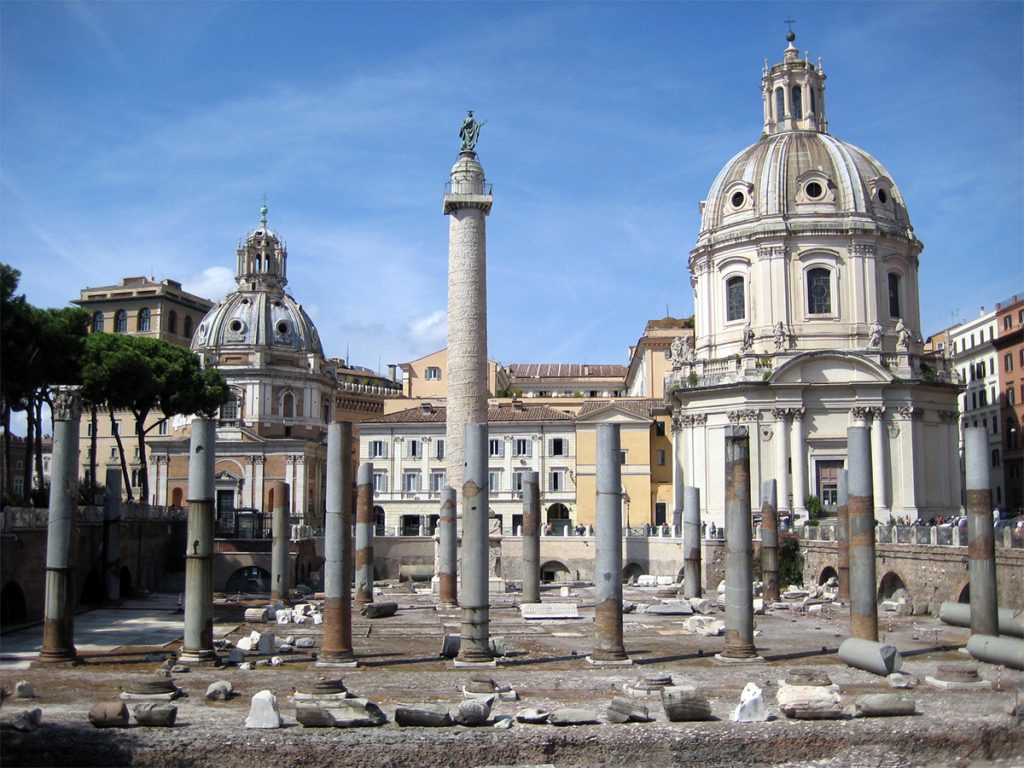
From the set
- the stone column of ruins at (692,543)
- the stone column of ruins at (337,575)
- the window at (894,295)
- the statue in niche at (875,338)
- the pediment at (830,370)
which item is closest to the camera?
the stone column of ruins at (337,575)

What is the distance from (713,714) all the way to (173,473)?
212ft

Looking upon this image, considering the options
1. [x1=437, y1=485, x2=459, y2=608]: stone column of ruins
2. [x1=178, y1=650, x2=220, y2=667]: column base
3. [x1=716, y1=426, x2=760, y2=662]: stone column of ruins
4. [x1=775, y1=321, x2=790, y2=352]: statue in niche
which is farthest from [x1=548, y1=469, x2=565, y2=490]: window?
[x1=178, y1=650, x2=220, y2=667]: column base

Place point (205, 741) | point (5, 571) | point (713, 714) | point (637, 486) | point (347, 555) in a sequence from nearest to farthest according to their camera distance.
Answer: point (205, 741), point (713, 714), point (347, 555), point (5, 571), point (637, 486)

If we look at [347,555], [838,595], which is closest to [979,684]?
[347,555]

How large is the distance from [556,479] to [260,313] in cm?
3575

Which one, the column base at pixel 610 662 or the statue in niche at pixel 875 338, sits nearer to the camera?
Answer: the column base at pixel 610 662

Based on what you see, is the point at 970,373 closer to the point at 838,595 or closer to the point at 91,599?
the point at 838,595

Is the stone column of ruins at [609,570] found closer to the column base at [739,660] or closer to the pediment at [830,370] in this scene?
the column base at [739,660]

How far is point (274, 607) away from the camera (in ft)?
127

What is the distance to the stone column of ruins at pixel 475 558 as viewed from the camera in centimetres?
2591

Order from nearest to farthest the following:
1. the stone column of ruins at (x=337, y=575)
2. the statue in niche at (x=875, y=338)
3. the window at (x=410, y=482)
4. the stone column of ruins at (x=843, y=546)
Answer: the stone column of ruins at (x=337, y=575) → the stone column of ruins at (x=843, y=546) → the statue in niche at (x=875, y=338) → the window at (x=410, y=482)

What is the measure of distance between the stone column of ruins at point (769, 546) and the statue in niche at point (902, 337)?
17.8 m

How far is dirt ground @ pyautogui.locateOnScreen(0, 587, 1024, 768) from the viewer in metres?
17.7

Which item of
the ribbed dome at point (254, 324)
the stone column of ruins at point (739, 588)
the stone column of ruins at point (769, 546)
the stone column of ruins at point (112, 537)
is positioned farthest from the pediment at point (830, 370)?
the ribbed dome at point (254, 324)
